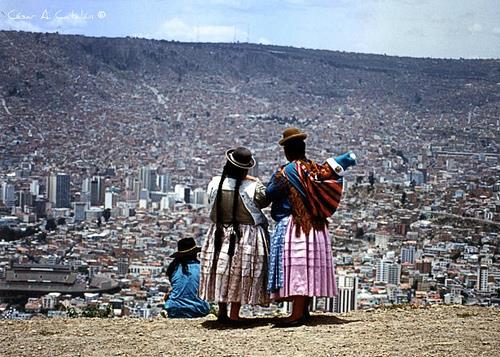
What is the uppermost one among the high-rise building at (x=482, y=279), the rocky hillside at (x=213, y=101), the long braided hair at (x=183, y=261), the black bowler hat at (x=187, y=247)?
the rocky hillside at (x=213, y=101)

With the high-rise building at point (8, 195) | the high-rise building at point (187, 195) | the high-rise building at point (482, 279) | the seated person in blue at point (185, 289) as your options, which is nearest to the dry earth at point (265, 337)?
the seated person in blue at point (185, 289)

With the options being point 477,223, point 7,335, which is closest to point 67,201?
point 477,223

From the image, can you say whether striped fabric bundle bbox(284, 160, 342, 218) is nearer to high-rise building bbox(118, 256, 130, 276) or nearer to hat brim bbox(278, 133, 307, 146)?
hat brim bbox(278, 133, 307, 146)

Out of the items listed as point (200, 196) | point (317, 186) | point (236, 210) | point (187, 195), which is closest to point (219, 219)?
point (236, 210)

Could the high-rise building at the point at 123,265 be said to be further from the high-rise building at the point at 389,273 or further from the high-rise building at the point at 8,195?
the high-rise building at the point at 8,195

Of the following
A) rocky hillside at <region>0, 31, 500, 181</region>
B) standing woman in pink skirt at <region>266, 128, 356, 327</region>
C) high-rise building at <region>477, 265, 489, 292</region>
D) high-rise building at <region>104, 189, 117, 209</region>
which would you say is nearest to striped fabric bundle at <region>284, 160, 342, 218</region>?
standing woman in pink skirt at <region>266, 128, 356, 327</region>

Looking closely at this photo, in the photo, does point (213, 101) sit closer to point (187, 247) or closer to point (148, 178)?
point (148, 178)

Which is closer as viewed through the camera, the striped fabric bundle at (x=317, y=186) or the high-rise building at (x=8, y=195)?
the striped fabric bundle at (x=317, y=186)

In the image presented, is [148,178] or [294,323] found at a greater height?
[148,178]
